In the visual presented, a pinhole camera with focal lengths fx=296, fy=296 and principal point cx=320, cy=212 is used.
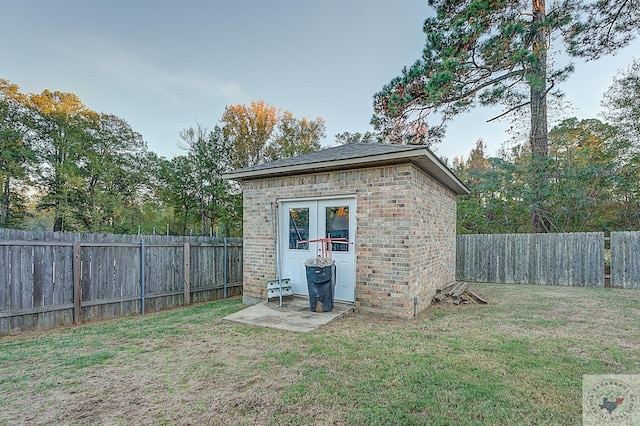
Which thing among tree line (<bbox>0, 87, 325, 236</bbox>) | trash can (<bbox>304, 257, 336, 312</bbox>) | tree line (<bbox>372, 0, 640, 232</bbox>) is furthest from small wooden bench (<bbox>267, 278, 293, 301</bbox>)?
tree line (<bbox>0, 87, 325, 236</bbox>)

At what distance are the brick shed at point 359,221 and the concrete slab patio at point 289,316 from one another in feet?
1.31

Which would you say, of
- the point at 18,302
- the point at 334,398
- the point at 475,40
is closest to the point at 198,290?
the point at 18,302

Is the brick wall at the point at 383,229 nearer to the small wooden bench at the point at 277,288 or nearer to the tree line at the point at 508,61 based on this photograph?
the small wooden bench at the point at 277,288

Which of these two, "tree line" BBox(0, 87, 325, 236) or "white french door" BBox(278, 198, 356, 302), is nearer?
"white french door" BBox(278, 198, 356, 302)

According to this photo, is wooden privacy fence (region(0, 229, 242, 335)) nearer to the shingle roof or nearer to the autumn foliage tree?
the shingle roof

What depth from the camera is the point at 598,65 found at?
33.8 ft

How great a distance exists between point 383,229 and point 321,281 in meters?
1.45

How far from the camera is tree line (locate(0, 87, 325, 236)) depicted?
50.3ft

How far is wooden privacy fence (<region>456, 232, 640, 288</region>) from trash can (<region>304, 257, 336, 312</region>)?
7.26m

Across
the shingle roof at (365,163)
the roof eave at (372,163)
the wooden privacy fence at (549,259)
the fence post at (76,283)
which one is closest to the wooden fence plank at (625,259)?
the wooden privacy fence at (549,259)

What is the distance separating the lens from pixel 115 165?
17328 millimetres

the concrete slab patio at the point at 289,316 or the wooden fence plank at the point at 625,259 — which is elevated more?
the wooden fence plank at the point at 625,259

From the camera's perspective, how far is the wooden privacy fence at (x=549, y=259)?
869 cm

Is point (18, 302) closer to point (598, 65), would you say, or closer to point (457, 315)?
point (457, 315)
